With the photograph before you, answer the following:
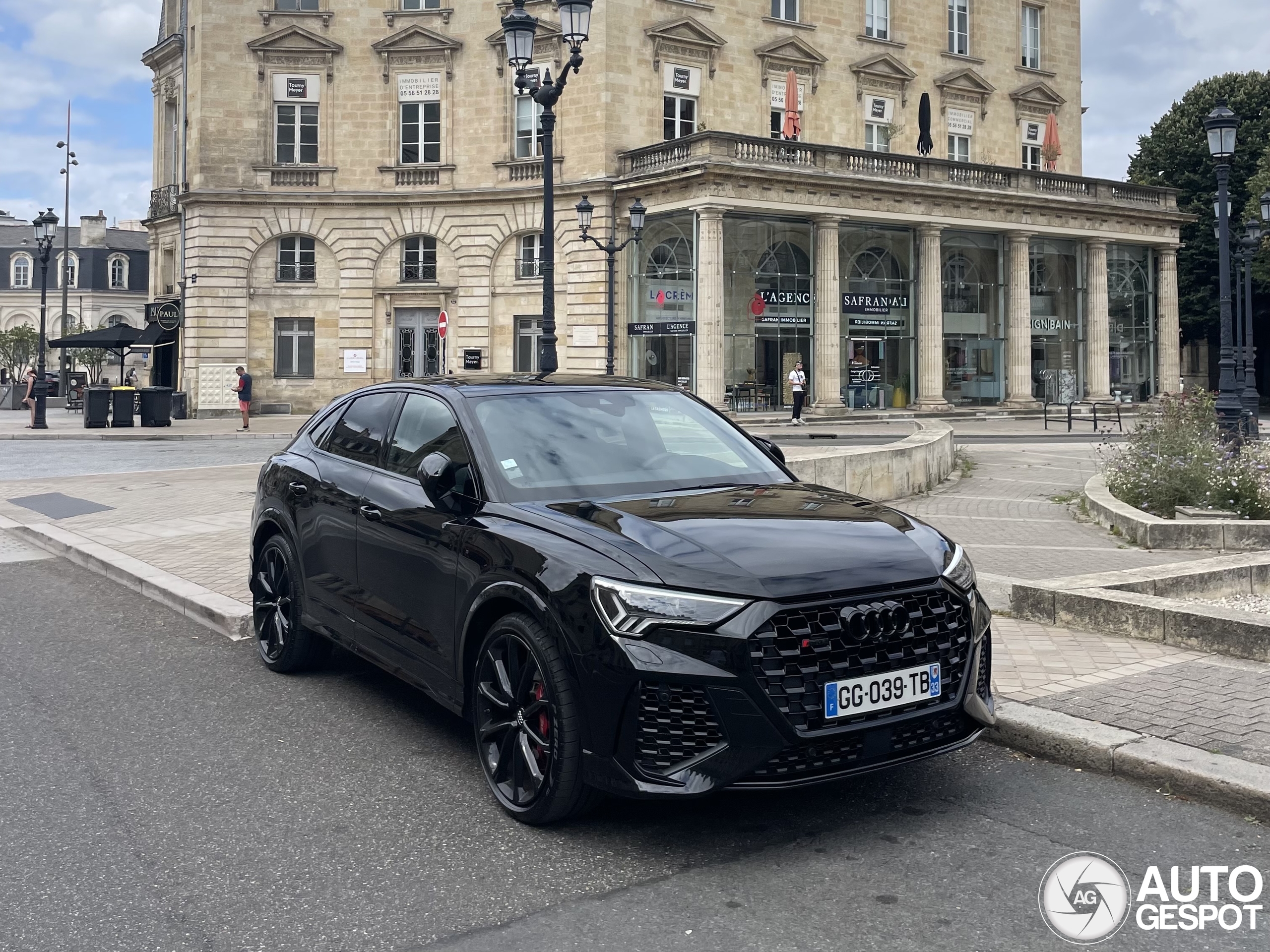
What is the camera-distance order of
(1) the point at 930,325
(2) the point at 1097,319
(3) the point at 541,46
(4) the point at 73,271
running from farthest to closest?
1. (4) the point at 73,271
2. (2) the point at 1097,319
3. (1) the point at 930,325
4. (3) the point at 541,46

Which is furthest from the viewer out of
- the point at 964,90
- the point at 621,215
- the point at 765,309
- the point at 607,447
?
the point at 964,90

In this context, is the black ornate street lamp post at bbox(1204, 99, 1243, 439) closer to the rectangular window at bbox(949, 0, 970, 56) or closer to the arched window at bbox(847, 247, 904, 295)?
the arched window at bbox(847, 247, 904, 295)

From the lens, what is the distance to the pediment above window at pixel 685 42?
1560 inches

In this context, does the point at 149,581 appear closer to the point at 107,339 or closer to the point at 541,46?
the point at 541,46

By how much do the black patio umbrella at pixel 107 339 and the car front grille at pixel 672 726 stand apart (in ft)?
131

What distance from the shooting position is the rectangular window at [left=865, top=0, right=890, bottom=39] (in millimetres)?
44344

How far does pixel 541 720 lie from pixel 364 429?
2489 mm

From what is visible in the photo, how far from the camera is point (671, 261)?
123 ft

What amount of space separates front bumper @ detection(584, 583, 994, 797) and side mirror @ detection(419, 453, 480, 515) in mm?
1232

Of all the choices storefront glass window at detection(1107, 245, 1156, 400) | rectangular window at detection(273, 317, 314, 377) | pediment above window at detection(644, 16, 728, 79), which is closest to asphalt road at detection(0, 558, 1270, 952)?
pediment above window at detection(644, 16, 728, 79)

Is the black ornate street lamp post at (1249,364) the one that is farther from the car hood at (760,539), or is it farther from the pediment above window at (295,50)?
the pediment above window at (295,50)

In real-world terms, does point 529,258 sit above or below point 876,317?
above

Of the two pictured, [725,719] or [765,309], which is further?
[765,309]

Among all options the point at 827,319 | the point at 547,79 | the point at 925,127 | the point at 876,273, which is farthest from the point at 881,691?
the point at 925,127
